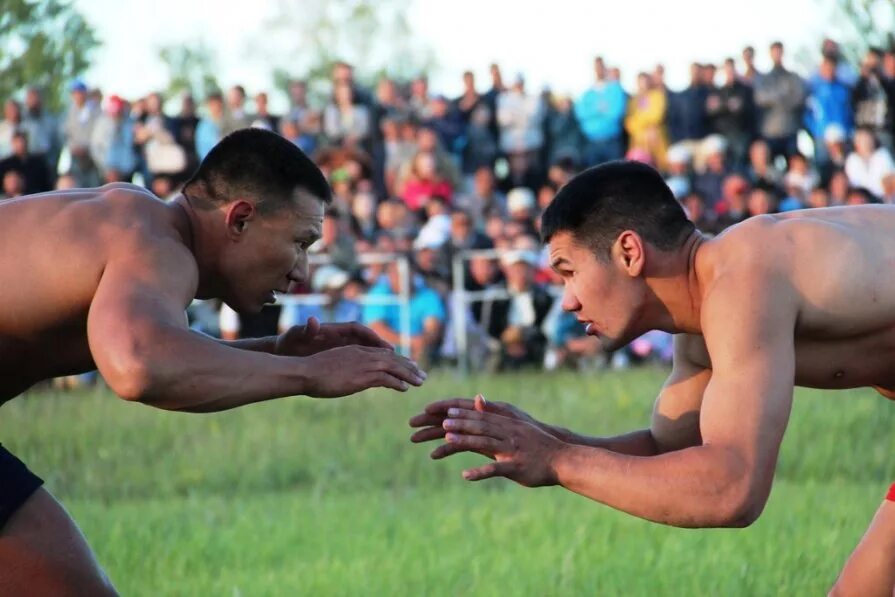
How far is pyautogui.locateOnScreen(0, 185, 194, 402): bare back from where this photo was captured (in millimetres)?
4453

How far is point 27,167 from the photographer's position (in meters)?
15.4

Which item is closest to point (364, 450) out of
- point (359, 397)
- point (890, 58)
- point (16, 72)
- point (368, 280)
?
point (359, 397)

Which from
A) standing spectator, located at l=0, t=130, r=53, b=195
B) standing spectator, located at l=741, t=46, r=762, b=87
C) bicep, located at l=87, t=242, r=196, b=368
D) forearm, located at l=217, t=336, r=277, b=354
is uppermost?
standing spectator, located at l=741, t=46, r=762, b=87

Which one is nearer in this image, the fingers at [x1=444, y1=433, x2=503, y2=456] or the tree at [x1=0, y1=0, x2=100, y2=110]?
the fingers at [x1=444, y1=433, x2=503, y2=456]

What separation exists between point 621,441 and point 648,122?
10503mm

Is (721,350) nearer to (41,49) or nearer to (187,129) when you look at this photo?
(187,129)

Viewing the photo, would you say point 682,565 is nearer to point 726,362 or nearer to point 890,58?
point 726,362

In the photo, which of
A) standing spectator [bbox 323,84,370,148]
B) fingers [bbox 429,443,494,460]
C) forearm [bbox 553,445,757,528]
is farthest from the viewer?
standing spectator [bbox 323,84,370,148]

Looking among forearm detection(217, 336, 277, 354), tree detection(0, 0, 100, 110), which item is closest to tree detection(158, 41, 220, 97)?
tree detection(0, 0, 100, 110)

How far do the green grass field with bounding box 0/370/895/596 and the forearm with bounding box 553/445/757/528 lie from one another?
232 centimetres

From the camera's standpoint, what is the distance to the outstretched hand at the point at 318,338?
496 cm

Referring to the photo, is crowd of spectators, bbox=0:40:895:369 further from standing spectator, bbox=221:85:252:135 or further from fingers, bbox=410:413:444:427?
fingers, bbox=410:413:444:427

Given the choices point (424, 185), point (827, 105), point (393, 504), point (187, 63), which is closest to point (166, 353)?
point (393, 504)

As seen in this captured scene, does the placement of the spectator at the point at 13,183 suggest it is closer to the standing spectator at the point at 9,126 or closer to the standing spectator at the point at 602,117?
the standing spectator at the point at 9,126
